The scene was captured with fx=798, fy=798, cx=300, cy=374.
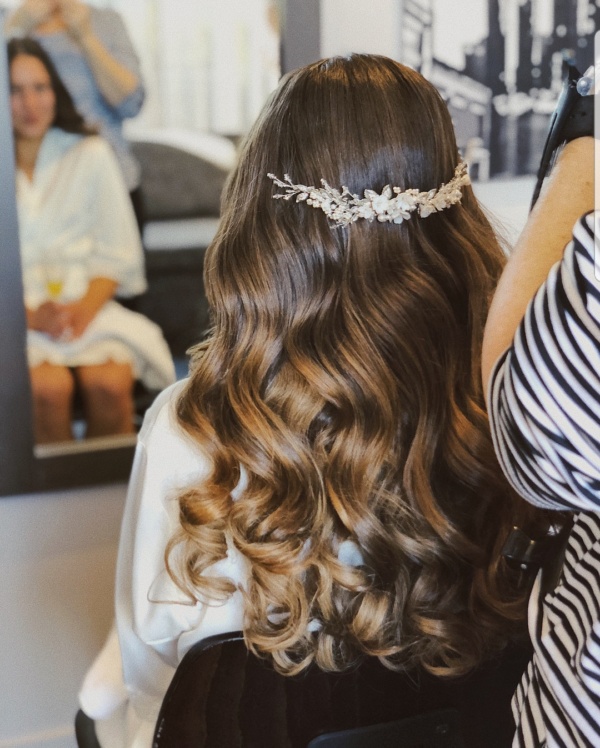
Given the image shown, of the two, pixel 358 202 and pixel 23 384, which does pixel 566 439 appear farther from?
pixel 23 384

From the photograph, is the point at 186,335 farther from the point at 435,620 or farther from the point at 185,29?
the point at 435,620

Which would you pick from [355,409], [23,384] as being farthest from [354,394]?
[23,384]

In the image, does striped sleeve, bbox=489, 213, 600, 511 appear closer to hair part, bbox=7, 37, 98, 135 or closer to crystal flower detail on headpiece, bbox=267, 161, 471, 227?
crystal flower detail on headpiece, bbox=267, 161, 471, 227

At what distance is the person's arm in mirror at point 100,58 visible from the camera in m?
1.26

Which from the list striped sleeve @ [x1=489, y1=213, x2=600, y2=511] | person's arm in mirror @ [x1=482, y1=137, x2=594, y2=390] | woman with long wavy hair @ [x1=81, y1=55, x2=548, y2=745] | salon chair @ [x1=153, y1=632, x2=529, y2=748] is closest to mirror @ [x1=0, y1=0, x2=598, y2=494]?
woman with long wavy hair @ [x1=81, y1=55, x2=548, y2=745]

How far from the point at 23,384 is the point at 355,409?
2.29 ft

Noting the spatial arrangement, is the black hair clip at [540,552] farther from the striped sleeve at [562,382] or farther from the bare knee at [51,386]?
the bare knee at [51,386]

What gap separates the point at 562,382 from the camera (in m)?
0.48

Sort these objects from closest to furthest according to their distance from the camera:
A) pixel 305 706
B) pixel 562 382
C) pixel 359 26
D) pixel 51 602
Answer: pixel 562 382 < pixel 305 706 < pixel 359 26 < pixel 51 602

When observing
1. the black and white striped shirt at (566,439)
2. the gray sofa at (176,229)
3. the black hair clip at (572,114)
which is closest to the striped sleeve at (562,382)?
the black and white striped shirt at (566,439)

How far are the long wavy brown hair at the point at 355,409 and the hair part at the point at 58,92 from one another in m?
0.59

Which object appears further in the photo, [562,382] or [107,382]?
[107,382]

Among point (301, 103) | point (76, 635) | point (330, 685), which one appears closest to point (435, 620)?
point (330, 685)

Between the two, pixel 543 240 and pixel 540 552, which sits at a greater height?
pixel 543 240
